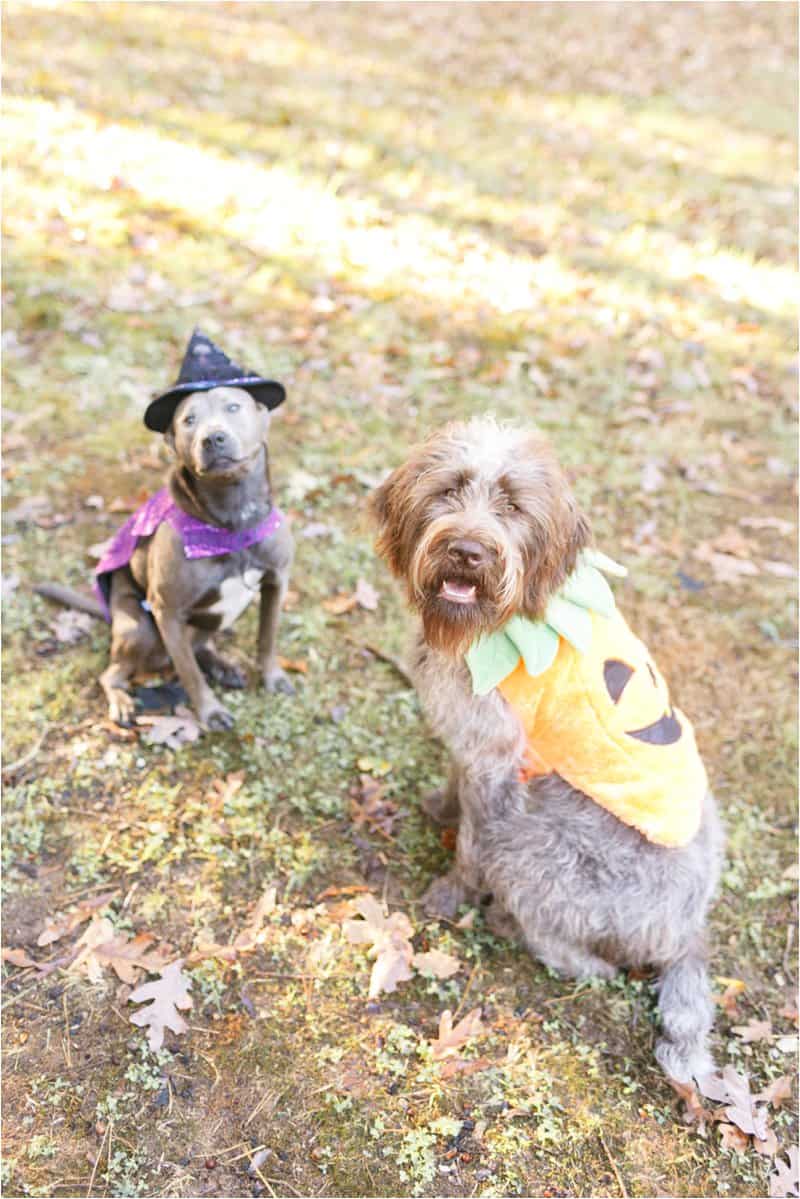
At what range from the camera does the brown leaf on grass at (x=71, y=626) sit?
190 inches

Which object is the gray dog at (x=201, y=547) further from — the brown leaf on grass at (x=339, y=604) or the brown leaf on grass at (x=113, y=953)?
the brown leaf on grass at (x=113, y=953)

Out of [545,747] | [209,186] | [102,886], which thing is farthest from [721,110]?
[102,886]

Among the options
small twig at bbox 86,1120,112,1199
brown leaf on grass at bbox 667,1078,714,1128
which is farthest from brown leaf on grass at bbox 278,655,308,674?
brown leaf on grass at bbox 667,1078,714,1128

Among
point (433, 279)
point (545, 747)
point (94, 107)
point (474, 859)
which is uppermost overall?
point (94, 107)

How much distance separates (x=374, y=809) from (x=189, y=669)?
1.16m

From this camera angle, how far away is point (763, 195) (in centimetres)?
1087

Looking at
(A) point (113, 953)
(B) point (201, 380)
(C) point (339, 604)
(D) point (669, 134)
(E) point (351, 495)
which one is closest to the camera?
(A) point (113, 953)

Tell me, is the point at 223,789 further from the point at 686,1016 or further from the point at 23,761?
the point at 686,1016

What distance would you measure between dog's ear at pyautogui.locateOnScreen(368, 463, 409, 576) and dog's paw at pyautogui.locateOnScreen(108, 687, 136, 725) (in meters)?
1.82

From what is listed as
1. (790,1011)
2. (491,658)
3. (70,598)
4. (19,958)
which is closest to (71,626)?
(70,598)

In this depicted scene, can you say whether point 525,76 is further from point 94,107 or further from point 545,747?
point 545,747

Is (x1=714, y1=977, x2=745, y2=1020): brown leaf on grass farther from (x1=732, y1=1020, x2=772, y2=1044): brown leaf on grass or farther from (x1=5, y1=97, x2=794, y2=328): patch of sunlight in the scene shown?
(x1=5, y1=97, x2=794, y2=328): patch of sunlight

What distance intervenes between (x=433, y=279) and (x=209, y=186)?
272 cm

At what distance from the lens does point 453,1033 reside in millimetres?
3510
